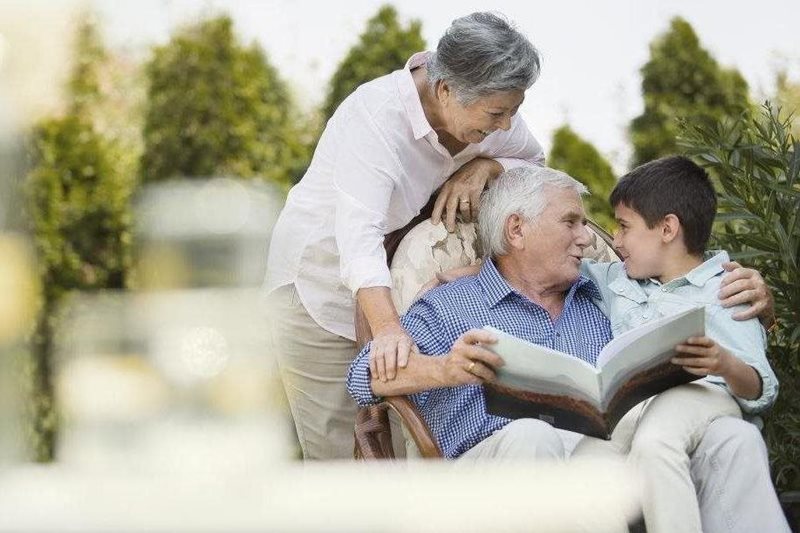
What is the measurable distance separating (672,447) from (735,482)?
151 mm

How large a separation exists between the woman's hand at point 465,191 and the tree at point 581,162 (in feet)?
13.3

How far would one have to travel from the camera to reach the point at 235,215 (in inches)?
319

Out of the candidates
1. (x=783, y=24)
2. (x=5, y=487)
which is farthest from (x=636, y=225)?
(x=783, y=24)

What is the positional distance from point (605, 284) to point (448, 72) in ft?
2.02

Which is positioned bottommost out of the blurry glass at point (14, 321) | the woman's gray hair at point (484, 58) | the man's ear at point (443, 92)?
the blurry glass at point (14, 321)

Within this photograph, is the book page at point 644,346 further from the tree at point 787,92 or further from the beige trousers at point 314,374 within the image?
the tree at point 787,92

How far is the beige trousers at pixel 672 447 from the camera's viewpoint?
2295mm

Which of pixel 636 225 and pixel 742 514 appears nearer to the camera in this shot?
pixel 742 514

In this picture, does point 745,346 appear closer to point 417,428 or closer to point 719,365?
point 719,365

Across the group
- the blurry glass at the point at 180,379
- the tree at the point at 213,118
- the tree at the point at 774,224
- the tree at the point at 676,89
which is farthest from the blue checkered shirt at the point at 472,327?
the tree at the point at 213,118

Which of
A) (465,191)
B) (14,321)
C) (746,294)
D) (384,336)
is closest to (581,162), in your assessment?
(14,321)

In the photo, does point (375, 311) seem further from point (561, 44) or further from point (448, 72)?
point (561, 44)

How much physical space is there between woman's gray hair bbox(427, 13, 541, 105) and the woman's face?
0.02 metres

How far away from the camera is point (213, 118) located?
25.9 ft
